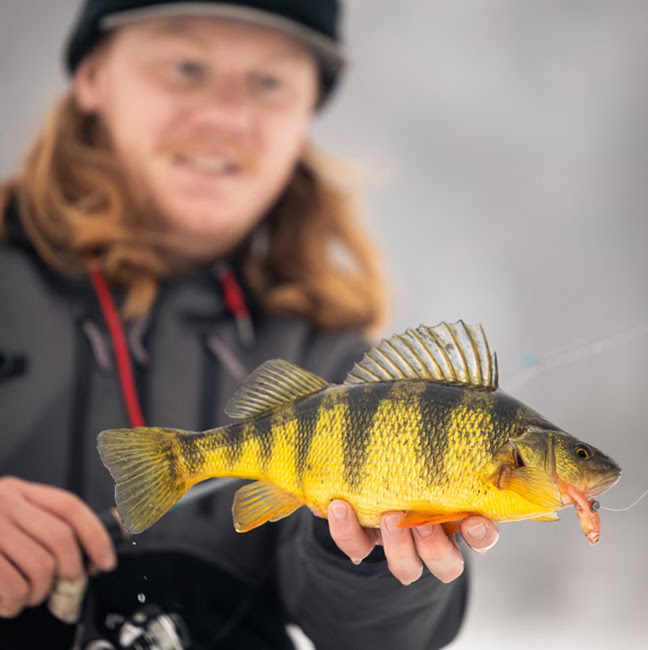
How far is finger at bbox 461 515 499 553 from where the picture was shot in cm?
43

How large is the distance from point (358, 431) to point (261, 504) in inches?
3.1

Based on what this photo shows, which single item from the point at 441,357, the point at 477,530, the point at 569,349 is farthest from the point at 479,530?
the point at 569,349

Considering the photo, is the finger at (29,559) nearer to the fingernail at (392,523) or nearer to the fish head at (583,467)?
the fingernail at (392,523)

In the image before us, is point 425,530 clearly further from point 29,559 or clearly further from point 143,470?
point 29,559

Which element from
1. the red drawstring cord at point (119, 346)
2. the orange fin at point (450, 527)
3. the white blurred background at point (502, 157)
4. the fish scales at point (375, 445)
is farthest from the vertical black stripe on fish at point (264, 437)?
the white blurred background at point (502, 157)

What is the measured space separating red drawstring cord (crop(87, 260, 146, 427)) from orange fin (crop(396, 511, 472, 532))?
475 millimetres

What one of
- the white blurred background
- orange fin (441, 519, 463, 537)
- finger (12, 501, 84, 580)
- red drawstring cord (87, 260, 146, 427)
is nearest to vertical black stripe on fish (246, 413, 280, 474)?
orange fin (441, 519, 463, 537)

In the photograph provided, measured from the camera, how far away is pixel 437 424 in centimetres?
43

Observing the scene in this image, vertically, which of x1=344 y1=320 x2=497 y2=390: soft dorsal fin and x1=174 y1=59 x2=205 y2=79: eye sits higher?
x1=174 y1=59 x2=205 y2=79: eye

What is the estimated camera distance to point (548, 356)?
2.20ft

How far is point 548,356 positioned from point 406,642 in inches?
11.3

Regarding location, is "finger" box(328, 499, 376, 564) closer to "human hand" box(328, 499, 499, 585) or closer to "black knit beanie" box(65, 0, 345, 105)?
"human hand" box(328, 499, 499, 585)

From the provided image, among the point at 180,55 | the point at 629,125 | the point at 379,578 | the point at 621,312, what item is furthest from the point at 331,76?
the point at 629,125

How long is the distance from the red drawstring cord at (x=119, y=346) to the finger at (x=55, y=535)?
205mm
